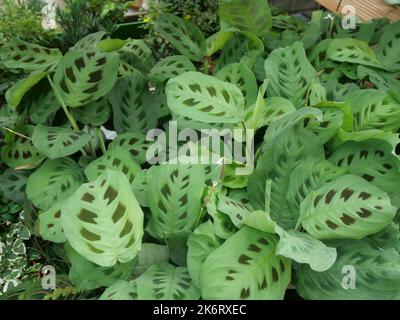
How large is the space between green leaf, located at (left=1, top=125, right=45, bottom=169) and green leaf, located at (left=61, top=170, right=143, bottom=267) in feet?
1.23

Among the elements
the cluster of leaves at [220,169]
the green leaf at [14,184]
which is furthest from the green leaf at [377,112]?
the green leaf at [14,184]

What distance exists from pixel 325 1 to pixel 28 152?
4.11ft

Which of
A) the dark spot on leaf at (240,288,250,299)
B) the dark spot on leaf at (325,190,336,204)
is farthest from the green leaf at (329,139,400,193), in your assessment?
the dark spot on leaf at (240,288,250,299)

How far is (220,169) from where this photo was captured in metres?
0.86

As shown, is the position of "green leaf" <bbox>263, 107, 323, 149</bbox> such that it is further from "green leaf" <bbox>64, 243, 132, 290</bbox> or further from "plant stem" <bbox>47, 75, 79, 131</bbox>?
"plant stem" <bbox>47, 75, 79, 131</bbox>

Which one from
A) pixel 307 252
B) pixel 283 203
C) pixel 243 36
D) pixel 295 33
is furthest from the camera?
pixel 295 33

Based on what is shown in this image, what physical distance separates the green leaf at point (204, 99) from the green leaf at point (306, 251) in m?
0.30

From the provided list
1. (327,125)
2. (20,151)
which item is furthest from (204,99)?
(20,151)

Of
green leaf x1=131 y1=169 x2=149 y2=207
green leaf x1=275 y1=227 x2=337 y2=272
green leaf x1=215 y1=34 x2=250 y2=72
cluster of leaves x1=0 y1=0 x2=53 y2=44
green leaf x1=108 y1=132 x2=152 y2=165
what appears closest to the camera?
green leaf x1=275 y1=227 x2=337 y2=272

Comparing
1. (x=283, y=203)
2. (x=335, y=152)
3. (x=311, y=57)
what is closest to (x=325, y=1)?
(x=311, y=57)

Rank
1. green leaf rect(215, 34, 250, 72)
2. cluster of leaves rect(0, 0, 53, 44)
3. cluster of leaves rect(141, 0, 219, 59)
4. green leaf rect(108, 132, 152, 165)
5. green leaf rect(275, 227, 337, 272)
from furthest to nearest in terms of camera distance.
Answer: cluster of leaves rect(141, 0, 219, 59), cluster of leaves rect(0, 0, 53, 44), green leaf rect(215, 34, 250, 72), green leaf rect(108, 132, 152, 165), green leaf rect(275, 227, 337, 272)

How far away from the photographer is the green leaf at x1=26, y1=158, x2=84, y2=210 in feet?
3.05
